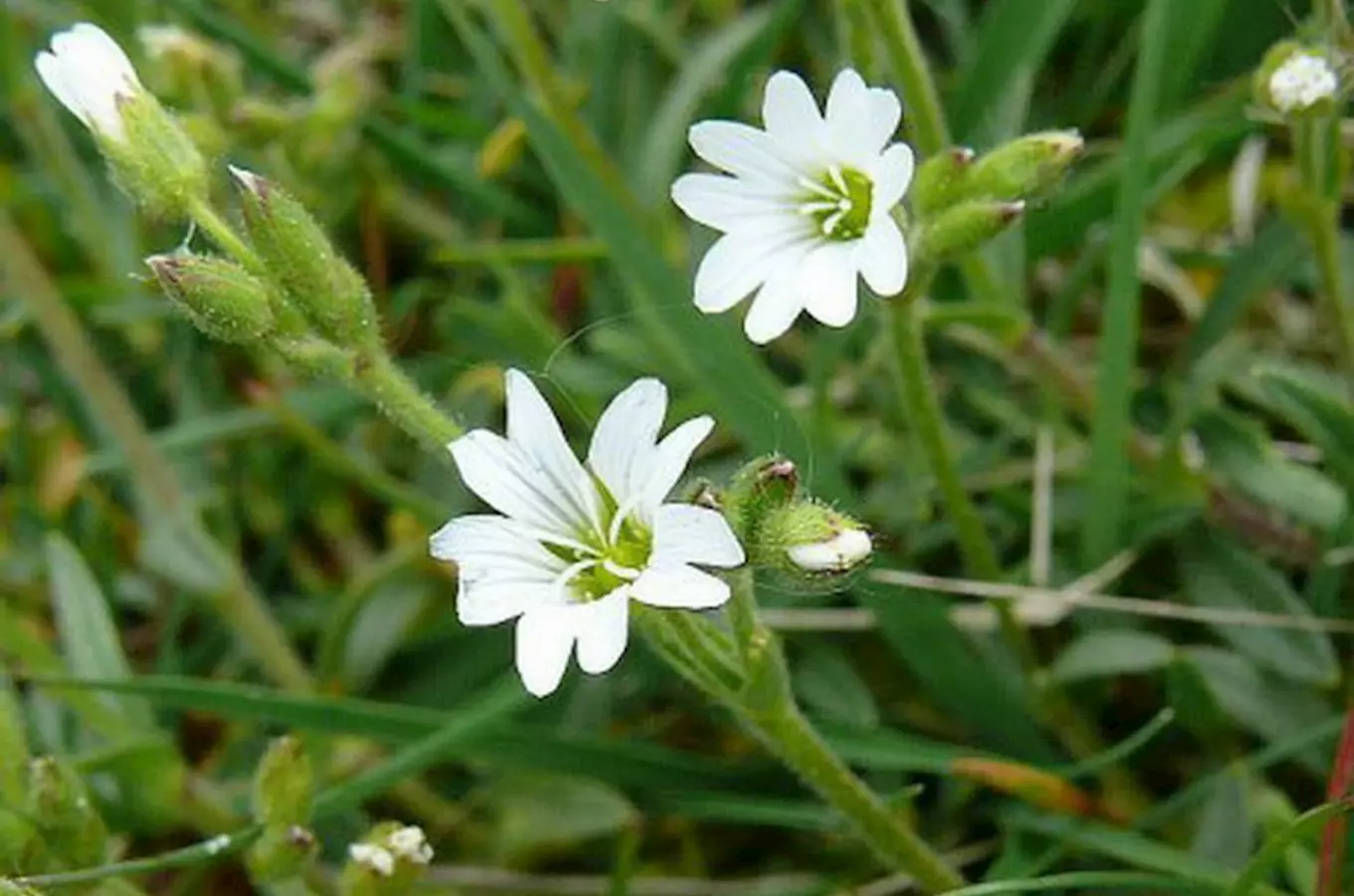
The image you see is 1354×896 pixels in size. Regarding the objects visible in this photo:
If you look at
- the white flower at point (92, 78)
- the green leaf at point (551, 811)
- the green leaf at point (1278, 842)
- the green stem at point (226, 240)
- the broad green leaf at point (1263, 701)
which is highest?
the white flower at point (92, 78)

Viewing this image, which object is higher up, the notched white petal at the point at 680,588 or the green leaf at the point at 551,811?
the green leaf at the point at 551,811

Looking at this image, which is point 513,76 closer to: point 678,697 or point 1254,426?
point 678,697

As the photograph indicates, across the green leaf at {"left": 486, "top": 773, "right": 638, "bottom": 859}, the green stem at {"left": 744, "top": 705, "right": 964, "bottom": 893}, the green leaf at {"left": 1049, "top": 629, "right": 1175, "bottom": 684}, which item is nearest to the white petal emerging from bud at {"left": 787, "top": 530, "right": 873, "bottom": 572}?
the green stem at {"left": 744, "top": 705, "right": 964, "bottom": 893}

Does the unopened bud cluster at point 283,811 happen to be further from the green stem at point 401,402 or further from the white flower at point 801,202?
the white flower at point 801,202

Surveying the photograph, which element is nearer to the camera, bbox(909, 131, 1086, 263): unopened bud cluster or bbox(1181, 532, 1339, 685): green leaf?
bbox(909, 131, 1086, 263): unopened bud cluster

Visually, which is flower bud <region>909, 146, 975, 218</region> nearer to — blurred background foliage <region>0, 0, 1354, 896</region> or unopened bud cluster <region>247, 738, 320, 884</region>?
blurred background foliage <region>0, 0, 1354, 896</region>

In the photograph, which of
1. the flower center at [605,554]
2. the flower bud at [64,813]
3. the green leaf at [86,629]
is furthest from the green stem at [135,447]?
the flower center at [605,554]

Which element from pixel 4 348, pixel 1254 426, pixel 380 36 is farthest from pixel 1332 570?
pixel 4 348
